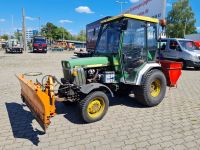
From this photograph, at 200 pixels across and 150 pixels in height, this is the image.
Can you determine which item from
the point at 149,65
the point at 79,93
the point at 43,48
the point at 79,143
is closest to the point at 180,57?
the point at 149,65

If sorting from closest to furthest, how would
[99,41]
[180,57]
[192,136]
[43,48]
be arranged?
[192,136] < [99,41] < [180,57] < [43,48]

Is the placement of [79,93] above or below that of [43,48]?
below

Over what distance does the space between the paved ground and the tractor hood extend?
3.59 ft

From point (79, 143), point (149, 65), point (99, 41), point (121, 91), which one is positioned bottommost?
point (79, 143)

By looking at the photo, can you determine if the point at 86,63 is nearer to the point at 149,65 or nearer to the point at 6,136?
the point at 149,65

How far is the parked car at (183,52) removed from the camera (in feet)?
42.8

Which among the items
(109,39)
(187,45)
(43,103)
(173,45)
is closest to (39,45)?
(173,45)

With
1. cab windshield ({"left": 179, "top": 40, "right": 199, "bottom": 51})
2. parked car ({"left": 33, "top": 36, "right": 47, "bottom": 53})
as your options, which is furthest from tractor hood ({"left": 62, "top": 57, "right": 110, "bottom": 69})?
parked car ({"left": 33, "top": 36, "right": 47, "bottom": 53})

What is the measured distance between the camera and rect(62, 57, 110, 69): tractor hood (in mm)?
5066

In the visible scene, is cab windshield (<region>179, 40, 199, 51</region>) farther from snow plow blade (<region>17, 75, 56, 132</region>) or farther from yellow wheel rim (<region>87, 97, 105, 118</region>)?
snow plow blade (<region>17, 75, 56, 132</region>)

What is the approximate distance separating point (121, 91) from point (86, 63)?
1665mm

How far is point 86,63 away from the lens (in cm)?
517

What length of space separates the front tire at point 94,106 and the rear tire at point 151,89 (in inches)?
48.0

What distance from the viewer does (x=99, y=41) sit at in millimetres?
6102
